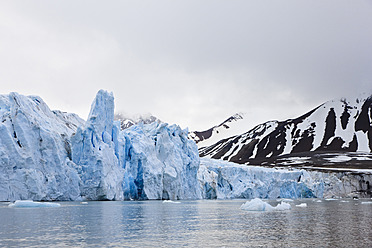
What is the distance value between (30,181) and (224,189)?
90.0 feet

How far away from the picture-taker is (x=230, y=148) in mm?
157875

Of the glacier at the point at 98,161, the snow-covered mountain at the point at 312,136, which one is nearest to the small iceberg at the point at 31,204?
the glacier at the point at 98,161

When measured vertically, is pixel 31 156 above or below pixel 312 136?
below

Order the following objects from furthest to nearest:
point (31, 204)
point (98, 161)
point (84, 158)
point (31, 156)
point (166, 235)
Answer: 1. point (84, 158)
2. point (98, 161)
3. point (31, 156)
4. point (31, 204)
5. point (166, 235)

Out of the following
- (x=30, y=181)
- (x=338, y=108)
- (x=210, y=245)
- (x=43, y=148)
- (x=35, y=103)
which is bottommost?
(x=210, y=245)

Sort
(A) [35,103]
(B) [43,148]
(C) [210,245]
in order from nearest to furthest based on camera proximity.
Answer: (C) [210,245], (B) [43,148], (A) [35,103]

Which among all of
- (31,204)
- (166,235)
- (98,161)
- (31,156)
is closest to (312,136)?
(98,161)

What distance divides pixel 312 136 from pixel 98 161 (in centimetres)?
12746

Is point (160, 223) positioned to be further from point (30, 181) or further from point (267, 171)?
point (267, 171)

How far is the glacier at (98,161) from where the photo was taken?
1102 inches

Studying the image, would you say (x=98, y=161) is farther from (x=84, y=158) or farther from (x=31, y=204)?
(x=31, y=204)

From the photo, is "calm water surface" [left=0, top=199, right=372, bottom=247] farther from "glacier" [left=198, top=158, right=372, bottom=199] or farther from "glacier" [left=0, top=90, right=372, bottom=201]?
"glacier" [left=198, top=158, right=372, bottom=199]

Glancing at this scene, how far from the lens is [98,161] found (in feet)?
102

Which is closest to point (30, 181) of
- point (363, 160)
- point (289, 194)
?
point (289, 194)
